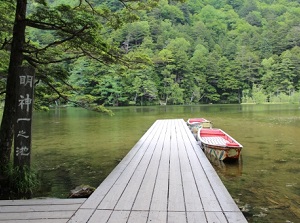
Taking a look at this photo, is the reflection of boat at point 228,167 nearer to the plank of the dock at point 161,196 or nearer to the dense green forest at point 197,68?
the plank of the dock at point 161,196

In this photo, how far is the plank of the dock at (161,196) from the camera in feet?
10.6

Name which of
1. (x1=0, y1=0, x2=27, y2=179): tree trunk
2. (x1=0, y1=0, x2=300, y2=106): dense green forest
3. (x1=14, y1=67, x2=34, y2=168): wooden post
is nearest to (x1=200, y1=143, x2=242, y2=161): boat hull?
(x1=14, y1=67, x2=34, y2=168): wooden post

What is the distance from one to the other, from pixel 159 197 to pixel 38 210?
58.4 inches

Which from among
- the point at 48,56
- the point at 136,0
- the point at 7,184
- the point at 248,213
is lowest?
the point at 248,213

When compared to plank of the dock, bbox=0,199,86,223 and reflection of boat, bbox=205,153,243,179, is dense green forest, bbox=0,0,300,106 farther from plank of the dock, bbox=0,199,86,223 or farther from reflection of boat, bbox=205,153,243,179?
plank of the dock, bbox=0,199,86,223

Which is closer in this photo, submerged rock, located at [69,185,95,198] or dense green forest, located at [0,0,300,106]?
submerged rock, located at [69,185,95,198]

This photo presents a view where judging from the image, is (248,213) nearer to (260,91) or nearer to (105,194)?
(105,194)

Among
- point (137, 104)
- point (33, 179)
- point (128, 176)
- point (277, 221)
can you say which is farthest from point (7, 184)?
point (137, 104)

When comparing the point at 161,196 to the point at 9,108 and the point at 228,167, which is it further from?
the point at 228,167

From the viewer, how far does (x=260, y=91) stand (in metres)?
65.2

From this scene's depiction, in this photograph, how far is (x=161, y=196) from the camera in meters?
3.90

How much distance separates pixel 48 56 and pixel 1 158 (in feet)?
9.49

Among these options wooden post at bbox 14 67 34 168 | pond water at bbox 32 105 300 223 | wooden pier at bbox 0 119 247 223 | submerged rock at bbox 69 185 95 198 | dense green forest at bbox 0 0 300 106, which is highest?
dense green forest at bbox 0 0 300 106

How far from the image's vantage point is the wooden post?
5152mm
